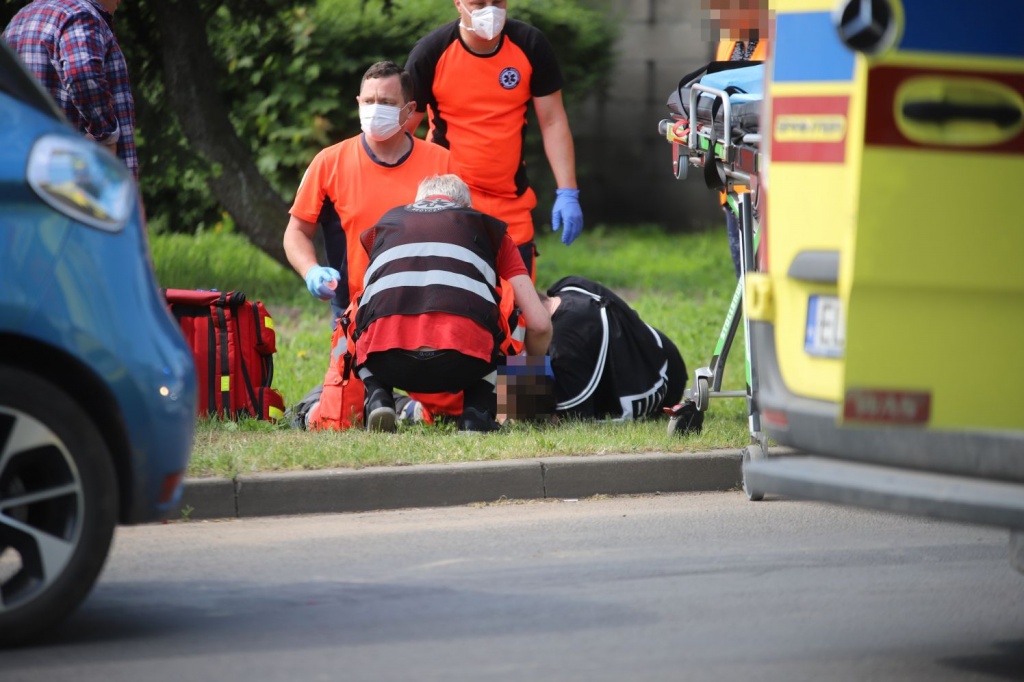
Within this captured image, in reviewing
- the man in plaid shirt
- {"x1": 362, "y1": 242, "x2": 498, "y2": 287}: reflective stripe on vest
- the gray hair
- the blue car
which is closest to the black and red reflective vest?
{"x1": 362, "y1": 242, "x2": 498, "y2": 287}: reflective stripe on vest

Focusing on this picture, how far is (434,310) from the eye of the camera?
7.08 metres

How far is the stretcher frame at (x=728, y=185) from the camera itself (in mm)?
6355

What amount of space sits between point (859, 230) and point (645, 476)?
3.10 meters

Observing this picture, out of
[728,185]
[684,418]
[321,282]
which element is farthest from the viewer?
[321,282]

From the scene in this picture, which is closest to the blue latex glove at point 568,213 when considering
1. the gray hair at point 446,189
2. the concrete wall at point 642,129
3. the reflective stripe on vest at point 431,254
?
the gray hair at point 446,189

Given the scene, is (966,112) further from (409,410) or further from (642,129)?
(642,129)

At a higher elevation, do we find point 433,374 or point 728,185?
point 728,185

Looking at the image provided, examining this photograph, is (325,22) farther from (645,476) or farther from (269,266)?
(645,476)

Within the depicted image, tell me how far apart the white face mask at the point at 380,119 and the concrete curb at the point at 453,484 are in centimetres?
196

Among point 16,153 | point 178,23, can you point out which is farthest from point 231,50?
point 16,153

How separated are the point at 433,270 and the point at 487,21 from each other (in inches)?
61.5

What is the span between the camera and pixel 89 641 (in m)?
4.31

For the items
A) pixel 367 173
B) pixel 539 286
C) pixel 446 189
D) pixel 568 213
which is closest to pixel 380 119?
pixel 367 173

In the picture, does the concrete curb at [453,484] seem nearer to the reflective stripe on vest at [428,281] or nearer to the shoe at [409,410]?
the reflective stripe on vest at [428,281]
